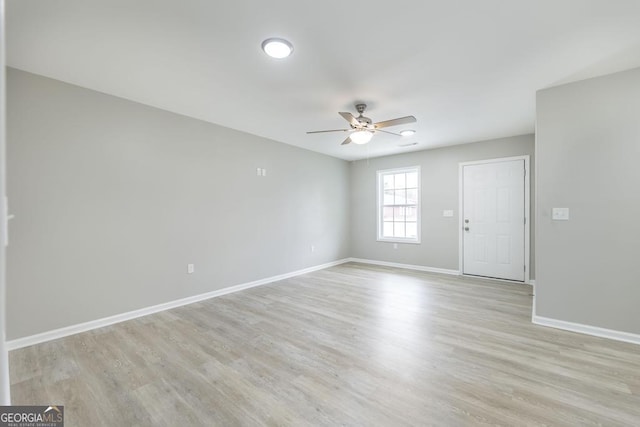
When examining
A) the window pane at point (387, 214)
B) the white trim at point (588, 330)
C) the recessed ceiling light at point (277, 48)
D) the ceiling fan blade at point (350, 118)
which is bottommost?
the white trim at point (588, 330)

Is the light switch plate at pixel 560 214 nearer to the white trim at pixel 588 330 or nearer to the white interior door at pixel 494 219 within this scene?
the white trim at pixel 588 330

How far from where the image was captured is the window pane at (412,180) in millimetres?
5949

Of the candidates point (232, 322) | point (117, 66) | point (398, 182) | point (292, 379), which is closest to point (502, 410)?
point (292, 379)

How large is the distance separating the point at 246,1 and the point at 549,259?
376 cm

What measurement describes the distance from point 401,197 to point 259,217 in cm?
337

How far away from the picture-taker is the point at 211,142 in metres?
3.99

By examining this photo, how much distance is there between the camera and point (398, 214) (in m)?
6.25

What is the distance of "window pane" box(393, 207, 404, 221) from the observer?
619cm

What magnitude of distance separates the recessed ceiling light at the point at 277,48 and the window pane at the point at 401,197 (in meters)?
4.57

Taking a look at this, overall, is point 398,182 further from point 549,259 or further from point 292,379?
point 292,379

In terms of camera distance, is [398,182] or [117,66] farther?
[398,182]

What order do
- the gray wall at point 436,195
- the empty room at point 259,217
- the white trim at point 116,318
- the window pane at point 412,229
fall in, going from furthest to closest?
the window pane at point 412,229 < the gray wall at point 436,195 < the white trim at point 116,318 < the empty room at point 259,217

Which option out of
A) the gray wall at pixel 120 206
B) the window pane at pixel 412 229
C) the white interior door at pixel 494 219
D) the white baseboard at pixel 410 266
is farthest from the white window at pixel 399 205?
the gray wall at pixel 120 206

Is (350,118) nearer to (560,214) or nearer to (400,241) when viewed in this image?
(560,214)
